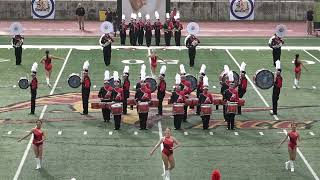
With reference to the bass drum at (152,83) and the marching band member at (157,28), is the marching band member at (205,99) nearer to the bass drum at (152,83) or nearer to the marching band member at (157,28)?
the bass drum at (152,83)


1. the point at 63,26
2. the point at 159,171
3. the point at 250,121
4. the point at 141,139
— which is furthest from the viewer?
the point at 63,26

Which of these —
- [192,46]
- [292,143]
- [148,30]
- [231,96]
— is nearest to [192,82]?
[231,96]

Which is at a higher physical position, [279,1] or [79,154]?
[279,1]

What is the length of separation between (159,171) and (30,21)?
29853mm

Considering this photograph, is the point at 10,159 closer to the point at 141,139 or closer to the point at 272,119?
the point at 141,139

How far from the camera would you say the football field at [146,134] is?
21.8 metres

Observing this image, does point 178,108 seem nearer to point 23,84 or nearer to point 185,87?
point 185,87

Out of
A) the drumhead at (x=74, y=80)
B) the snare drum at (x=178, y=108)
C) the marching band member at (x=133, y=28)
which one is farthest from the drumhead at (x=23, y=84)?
the marching band member at (x=133, y=28)

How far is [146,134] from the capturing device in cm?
2517

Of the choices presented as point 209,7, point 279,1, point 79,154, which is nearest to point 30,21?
point 209,7

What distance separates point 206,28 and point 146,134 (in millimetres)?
23508

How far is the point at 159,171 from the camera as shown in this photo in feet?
71.2

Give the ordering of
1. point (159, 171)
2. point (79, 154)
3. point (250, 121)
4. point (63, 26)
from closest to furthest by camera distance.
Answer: point (159, 171) < point (79, 154) < point (250, 121) < point (63, 26)

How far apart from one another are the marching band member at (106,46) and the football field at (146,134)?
318 millimetres
